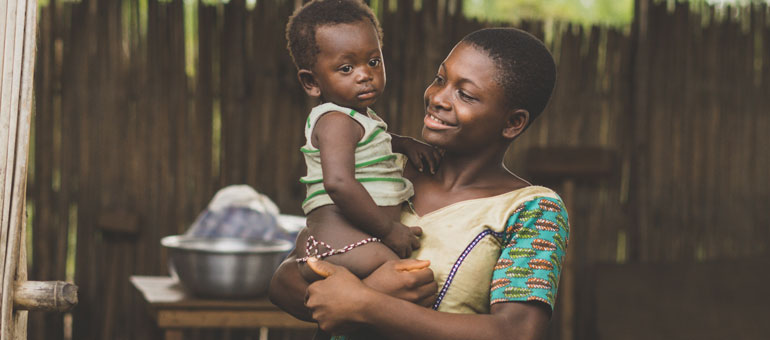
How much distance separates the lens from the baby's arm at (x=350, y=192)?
185 cm

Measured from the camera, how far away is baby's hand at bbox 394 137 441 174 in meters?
2.04

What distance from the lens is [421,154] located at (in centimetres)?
207

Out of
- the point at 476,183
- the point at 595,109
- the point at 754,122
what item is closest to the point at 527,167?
the point at 595,109

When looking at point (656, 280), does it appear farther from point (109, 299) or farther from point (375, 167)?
point (375, 167)

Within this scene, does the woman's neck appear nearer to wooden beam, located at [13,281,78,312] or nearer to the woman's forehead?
the woman's forehead

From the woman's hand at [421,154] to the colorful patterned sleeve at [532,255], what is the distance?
263mm

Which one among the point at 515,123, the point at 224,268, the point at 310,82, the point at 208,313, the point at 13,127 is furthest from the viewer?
the point at 208,313

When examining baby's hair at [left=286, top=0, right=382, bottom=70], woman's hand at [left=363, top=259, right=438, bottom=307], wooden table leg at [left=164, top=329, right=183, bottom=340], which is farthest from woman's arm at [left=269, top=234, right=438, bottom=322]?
wooden table leg at [left=164, top=329, right=183, bottom=340]

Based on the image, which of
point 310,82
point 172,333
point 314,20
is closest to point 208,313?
point 172,333

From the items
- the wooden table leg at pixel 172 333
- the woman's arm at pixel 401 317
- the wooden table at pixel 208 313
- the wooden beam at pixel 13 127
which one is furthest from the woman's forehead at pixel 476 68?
the wooden table leg at pixel 172 333

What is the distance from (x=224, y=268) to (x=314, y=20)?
182 cm

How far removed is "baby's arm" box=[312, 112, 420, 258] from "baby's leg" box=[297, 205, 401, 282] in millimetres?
21

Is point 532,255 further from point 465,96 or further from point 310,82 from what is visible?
point 310,82

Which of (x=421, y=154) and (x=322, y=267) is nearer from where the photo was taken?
(x=322, y=267)
